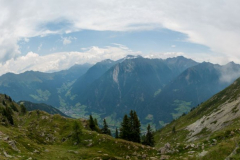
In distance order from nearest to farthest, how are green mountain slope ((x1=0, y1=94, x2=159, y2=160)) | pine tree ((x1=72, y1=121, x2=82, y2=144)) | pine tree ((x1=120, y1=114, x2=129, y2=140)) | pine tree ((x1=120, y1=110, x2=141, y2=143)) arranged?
1. green mountain slope ((x1=0, y1=94, x2=159, y2=160))
2. pine tree ((x1=72, y1=121, x2=82, y2=144))
3. pine tree ((x1=120, y1=114, x2=129, y2=140))
4. pine tree ((x1=120, y1=110, x2=141, y2=143))

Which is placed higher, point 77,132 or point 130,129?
point 77,132

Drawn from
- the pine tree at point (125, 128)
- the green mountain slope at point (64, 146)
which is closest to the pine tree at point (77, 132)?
the green mountain slope at point (64, 146)

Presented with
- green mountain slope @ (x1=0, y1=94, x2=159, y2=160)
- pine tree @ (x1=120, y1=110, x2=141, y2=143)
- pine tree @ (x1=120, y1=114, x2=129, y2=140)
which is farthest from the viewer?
pine tree @ (x1=120, y1=110, x2=141, y2=143)

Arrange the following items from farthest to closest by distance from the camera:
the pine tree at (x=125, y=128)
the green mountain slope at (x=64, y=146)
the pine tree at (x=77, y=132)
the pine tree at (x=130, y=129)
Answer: the pine tree at (x=130, y=129), the pine tree at (x=125, y=128), the pine tree at (x=77, y=132), the green mountain slope at (x=64, y=146)

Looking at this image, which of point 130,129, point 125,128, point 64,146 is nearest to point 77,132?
point 64,146

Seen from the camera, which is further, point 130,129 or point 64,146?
point 130,129

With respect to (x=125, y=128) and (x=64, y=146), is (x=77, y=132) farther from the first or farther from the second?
(x=125, y=128)

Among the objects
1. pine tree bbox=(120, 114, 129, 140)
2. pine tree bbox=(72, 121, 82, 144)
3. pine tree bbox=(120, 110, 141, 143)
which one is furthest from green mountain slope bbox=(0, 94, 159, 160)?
pine tree bbox=(120, 110, 141, 143)

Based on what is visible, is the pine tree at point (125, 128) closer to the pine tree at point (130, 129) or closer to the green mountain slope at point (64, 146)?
the pine tree at point (130, 129)

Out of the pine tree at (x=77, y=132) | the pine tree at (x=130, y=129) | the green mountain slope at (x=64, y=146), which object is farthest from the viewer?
the pine tree at (x=130, y=129)

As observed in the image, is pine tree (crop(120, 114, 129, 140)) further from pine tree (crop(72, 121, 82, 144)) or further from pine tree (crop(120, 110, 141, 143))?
pine tree (crop(72, 121, 82, 144))

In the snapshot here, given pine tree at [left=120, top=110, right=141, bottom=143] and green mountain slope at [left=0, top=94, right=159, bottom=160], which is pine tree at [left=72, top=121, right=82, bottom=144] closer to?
green mountain slope at [left=0, top=94, right=159, bottom=160]

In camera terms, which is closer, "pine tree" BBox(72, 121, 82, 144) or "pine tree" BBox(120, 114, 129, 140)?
"pine tree" BBox(72, 121, 82, 144)

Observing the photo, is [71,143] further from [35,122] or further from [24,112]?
[24,112]
